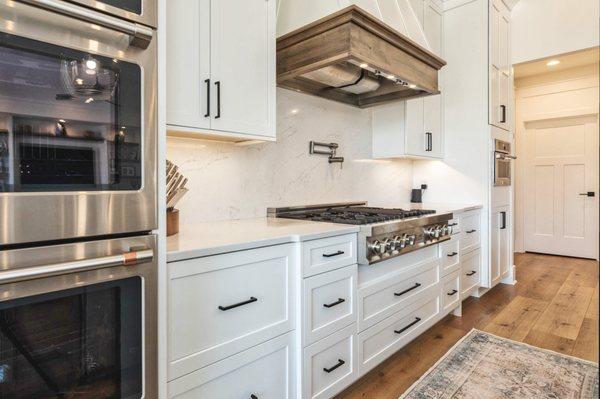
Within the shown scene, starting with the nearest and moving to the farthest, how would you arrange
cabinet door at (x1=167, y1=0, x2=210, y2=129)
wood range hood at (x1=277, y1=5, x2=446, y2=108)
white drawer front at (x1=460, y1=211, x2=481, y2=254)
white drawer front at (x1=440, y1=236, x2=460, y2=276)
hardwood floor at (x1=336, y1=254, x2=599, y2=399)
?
cabinet door at (x1=167, y1=0, x2=210, y2=129), wood range hood at (x1=277, y1=5, x2=446, y2=108), hardwood floor at (x1=336, y1=254, x2=599, y2=399), white drawer front at (x1=440, y1=236, x2=460, y2=276), white drawer front at (x1=460, y1=211, x2=481, y2=254)

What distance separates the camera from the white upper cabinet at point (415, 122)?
310cm

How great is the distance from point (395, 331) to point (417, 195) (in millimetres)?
2020

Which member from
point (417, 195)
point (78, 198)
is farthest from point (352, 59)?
point (417, 195)

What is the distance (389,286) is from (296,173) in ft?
3.27

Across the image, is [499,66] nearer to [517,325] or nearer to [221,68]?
[517,325]

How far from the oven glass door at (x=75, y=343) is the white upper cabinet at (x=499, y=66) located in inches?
139

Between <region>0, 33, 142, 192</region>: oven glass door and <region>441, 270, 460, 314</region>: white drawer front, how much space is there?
2387 millimetres

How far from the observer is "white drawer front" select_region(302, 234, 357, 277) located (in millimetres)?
1574

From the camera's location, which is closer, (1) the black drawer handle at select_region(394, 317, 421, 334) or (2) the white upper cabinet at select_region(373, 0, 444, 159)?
(1) the black drawer handle at select_region(394, 317, 421, 334)

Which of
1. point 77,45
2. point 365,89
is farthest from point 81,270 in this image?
point 365,89

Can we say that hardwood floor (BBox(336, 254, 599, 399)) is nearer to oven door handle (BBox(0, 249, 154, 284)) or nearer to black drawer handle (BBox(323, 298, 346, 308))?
black drawer handle (BBox(323, 298, 346, 308))

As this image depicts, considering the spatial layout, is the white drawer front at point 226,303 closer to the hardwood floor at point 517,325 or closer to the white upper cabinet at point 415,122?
the hardwood floor at point 517,325

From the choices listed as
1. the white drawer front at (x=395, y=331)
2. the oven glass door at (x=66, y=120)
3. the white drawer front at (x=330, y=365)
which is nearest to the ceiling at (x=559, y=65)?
the white drawer front at (x=395, y=331)

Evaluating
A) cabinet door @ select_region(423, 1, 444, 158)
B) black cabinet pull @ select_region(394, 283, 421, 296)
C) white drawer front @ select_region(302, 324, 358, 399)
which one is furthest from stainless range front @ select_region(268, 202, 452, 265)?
cabinet door @ select_region(423, 1, 444, 158)
